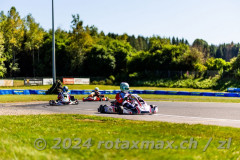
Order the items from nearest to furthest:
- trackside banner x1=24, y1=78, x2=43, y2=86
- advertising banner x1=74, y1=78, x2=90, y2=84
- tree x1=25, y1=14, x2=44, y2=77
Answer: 1. trackside banner x1=24, y1=78, x2=43, y2=86
2. advertising banner x1=74, y1=78, x2=90, y2=84
3. tree x1=25, y1=14, x2=44, y2=77

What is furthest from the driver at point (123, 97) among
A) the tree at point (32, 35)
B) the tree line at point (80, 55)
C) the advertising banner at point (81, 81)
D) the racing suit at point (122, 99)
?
the tree at point (32, 35)

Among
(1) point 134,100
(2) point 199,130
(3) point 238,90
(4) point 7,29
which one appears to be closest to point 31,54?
(4) point 7,29

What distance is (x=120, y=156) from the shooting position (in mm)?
5555

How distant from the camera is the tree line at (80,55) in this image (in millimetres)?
61406

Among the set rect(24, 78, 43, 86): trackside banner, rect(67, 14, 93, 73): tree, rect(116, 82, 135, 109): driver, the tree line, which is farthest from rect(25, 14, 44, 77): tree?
rect(116, 82, 135, 109): driver

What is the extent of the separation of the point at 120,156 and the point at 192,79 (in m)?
50.5

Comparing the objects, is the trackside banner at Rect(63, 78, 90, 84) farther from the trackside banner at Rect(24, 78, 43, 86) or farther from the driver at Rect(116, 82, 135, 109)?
the driver at Rect(116, 82, 135, 109)

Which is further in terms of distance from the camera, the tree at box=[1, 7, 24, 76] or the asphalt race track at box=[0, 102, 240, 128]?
Answer: the tree at box=[1, 7, 24, 76]

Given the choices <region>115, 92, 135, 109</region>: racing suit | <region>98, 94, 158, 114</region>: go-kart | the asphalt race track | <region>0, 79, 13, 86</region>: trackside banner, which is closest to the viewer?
the asphalt race track

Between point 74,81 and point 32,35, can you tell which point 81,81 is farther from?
point 32,35

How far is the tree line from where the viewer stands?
61.4m

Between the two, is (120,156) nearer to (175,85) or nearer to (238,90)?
(238,90)


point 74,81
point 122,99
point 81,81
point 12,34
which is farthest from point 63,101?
point 12,34

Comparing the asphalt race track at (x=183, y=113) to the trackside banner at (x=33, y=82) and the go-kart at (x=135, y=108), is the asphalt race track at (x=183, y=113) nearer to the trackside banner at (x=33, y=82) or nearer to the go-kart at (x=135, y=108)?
the go-kart at (x=135, y=108)
